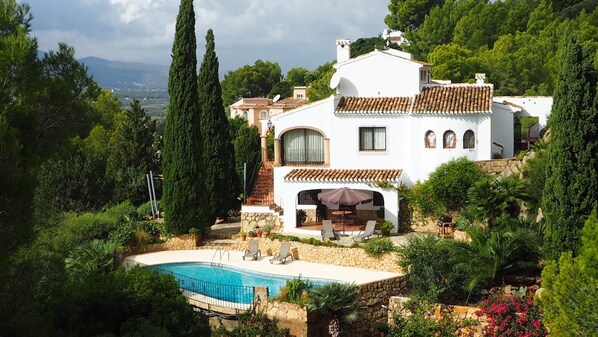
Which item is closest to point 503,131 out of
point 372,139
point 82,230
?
point 372,139

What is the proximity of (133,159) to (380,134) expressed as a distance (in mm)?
14835

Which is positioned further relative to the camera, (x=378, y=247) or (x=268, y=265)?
(x=268, y=265)

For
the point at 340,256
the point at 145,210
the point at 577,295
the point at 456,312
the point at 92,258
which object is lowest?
the point at 456,312

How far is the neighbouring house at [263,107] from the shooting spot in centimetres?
5703

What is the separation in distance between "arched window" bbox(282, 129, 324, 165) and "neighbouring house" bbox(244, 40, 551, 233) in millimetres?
48

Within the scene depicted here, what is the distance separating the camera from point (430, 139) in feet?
108

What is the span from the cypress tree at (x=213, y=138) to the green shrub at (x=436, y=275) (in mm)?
13699

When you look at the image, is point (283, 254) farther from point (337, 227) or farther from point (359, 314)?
point (359, 314)

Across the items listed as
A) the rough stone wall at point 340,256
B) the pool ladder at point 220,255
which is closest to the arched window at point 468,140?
the rough stone wall at point 340,256

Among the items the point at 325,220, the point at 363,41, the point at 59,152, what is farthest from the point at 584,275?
the point at 363,41

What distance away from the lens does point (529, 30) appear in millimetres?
65188

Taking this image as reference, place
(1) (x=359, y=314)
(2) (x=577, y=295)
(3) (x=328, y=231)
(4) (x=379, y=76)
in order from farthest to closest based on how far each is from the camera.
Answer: (4) (x=379, y=76), (3) (x=328, y=231), (1) (x=359, y=314), (2) (x=577, y=295)

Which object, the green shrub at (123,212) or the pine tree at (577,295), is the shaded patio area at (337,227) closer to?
the green shrub at (123,212)

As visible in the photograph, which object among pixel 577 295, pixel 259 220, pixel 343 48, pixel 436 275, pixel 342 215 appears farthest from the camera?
pixel 343 48
